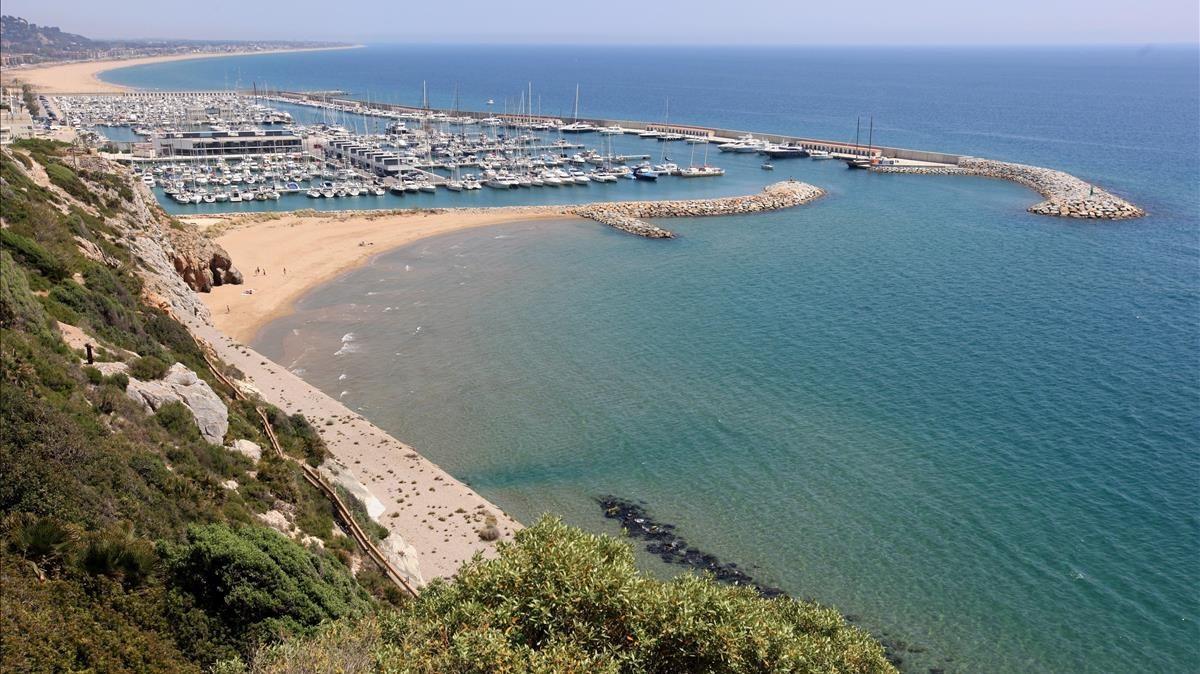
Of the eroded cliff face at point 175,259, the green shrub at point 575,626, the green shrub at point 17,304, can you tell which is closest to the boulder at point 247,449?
the green shrub at point 17,304

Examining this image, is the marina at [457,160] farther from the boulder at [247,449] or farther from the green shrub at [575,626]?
the green shrub at [575,626]

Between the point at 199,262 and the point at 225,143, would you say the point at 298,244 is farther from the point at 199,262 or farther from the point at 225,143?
the point at 225,143

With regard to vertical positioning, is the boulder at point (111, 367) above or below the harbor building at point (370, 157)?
below

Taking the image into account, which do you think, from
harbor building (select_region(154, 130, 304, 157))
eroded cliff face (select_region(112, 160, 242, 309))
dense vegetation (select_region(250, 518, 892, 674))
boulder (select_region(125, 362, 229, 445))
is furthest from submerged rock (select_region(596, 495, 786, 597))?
harbor building (select_region(154, 130, 304, 157))

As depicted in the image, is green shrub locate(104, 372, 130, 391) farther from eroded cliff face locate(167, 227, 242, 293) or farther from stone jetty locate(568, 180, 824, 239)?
stone jetty locate(568, 180, 824, 239)

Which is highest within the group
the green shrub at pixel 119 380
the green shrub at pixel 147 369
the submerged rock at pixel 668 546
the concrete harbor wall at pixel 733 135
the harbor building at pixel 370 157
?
the concrete harbor wall at pixel 733 135

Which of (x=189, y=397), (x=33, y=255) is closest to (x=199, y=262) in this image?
(x=33, y=255)
